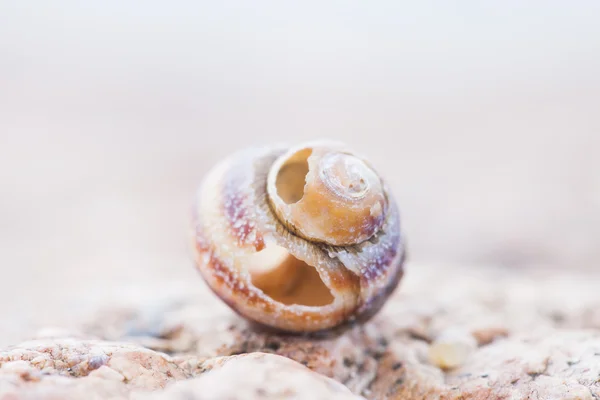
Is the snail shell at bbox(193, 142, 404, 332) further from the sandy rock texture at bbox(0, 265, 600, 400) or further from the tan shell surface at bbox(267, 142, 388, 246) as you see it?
the sandy rock texture at bbox(0, 265, 600, 400)

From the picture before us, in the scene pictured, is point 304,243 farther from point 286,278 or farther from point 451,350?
point 451,350

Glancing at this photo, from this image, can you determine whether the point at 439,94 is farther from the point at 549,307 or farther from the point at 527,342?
the point at 527,342

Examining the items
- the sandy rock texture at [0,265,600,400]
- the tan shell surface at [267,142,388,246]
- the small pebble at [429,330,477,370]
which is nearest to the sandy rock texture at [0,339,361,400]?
the sandy rock texture at [0,265,600,400]

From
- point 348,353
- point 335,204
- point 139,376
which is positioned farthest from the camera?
point 348,353

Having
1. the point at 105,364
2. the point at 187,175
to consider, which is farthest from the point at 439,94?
the point at 105,364

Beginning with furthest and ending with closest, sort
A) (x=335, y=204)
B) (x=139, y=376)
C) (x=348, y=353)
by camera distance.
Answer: (x=348, y=353) → (x=335, y=204) → (x=139, y=376)

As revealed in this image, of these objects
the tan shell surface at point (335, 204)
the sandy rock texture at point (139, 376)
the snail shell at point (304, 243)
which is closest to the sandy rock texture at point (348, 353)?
the sandy rock texture at point (139, 376)

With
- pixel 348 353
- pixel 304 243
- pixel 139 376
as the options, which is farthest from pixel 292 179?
pixel 139 376
